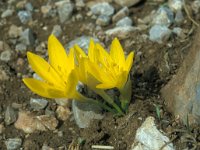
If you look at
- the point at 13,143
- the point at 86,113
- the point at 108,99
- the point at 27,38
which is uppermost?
the point at 27,38

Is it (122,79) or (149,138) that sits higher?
(122,79)

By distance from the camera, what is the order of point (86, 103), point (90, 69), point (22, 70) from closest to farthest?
point (90, 69), point (86, 103), point (22, 70)

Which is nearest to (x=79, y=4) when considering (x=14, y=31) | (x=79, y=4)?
(x=79, y=4)

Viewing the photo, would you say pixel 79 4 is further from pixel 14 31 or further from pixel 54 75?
pixel 54 75

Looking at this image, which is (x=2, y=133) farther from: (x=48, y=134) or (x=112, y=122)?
(x=112, y=122)

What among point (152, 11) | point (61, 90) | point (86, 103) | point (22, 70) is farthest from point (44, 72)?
point (152, 11)

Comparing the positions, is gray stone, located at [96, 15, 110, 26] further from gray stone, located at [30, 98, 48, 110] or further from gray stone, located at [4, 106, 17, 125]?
gray stone, located at [4, 106, 17, 125]

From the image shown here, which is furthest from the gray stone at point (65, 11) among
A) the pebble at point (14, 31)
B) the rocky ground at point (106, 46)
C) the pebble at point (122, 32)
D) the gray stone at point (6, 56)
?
the gray stone at point (6, 56)

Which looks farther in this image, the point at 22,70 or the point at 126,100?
the point at 22,70

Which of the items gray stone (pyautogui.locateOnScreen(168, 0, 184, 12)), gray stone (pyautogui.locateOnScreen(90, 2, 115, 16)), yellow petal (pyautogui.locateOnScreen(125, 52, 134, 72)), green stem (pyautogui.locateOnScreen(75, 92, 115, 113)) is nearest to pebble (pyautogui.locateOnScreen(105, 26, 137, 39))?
gray stone (pyautogui.locateOnScreen(90, 2, 115, 16))
